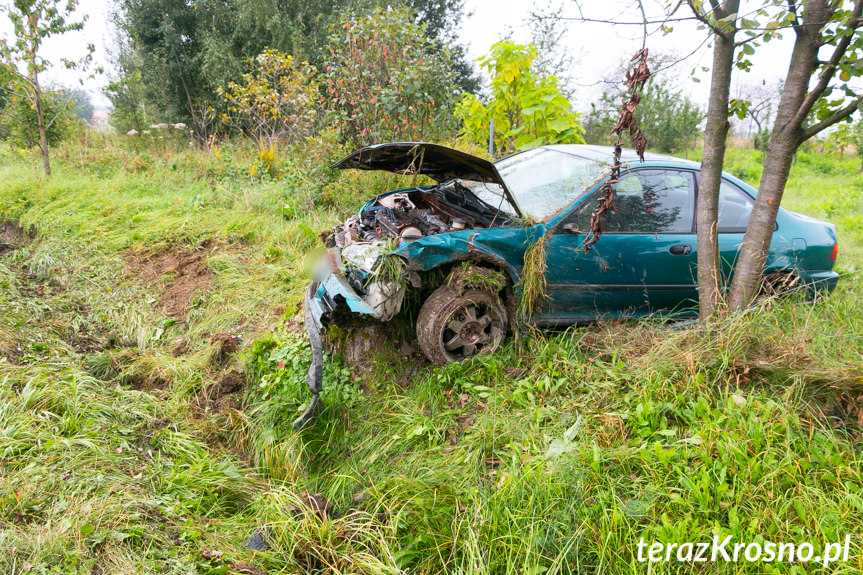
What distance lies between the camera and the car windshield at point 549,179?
3.49 meters

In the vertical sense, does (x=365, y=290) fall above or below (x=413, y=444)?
above

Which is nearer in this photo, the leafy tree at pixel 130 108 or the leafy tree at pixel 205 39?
the leafy tree at pixel 130 108

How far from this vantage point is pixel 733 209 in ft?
12.1

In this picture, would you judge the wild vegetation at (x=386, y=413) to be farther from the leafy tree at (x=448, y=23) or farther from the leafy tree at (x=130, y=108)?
the leafy tree at (x=448, y=23)

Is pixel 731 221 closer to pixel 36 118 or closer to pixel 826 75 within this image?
pixel 826 75

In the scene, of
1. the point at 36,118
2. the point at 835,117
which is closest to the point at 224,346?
the point at 835,117

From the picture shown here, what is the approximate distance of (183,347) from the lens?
3.96 m

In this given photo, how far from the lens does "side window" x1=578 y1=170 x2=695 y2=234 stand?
3510 millimetres

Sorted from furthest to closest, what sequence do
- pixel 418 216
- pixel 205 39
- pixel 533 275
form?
pixel 205 39
pixel 418 216
pixel 533 275

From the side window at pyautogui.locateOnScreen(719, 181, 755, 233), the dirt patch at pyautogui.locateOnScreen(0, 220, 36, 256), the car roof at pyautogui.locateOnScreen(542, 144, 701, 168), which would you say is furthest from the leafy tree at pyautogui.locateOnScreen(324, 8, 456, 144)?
the dirt patch at pyautogui.locateOnScreen(0, 220, 36, 256)

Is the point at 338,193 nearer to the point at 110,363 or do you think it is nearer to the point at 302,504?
the point at 110,363

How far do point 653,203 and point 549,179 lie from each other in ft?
2.66

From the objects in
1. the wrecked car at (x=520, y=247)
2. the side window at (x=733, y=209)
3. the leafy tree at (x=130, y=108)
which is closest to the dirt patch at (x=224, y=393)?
the wrecked car at (x=520, y=247)

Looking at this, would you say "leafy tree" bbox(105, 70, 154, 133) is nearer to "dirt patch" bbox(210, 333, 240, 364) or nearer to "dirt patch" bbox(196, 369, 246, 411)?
"dirt patch" bbox(210, 333, 240, 364)
